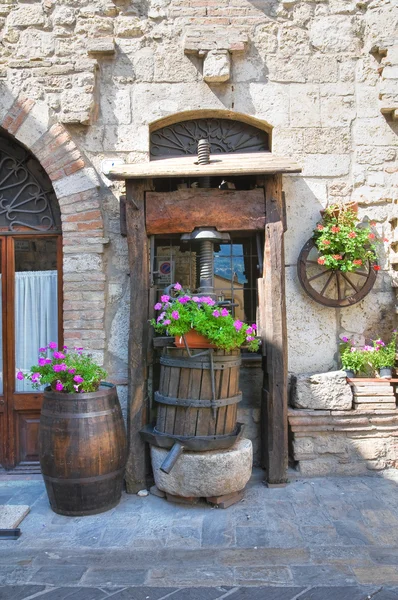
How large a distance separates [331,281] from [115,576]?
2937mm

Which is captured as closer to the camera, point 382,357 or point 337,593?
point 337,593

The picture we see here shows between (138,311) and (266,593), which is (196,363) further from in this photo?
(266,593)

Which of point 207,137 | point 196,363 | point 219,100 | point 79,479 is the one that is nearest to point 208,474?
point 196,363

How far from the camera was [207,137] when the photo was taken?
4.84m

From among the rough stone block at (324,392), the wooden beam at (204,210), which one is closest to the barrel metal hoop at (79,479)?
the rough stone block at (324,392)

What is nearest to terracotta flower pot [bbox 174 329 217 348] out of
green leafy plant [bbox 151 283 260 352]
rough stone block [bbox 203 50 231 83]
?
green leafy plant [bbox 151 283 260 352]

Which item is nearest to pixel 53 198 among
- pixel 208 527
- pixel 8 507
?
pixel 8 507

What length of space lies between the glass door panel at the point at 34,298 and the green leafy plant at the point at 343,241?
2451 mm

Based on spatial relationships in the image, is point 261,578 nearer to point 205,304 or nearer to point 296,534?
point 296,534

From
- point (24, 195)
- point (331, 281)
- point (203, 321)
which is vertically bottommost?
point (203, 321)

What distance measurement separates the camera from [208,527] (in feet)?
11.8

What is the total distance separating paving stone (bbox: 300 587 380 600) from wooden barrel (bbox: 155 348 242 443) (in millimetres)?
1310

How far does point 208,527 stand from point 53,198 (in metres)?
3.14

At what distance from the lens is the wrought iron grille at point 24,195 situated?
15.8ft
